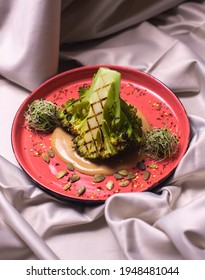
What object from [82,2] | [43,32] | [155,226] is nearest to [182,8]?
[82,2]

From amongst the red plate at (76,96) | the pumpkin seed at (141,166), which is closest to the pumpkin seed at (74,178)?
the red plate at (76,96)

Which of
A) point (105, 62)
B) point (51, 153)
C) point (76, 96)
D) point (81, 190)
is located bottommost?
point (81, 190)

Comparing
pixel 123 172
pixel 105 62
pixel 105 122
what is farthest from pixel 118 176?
pixel 105 62

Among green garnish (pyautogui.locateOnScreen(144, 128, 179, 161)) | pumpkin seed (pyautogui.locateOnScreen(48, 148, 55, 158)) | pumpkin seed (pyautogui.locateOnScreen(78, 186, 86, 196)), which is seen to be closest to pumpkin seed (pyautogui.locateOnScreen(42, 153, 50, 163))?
pumpkin seed (pyautogui.locateOnScreen(48, 148, 55, 158))

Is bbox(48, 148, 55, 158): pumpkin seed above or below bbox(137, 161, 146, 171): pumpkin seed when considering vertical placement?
above

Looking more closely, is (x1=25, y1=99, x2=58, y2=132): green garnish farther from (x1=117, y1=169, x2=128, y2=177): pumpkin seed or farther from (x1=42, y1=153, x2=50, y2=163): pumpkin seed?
(x1=117, y1=169, x2=128, y2=177): pumpkin seed

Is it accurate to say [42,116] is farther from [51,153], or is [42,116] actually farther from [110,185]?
[110,185]
